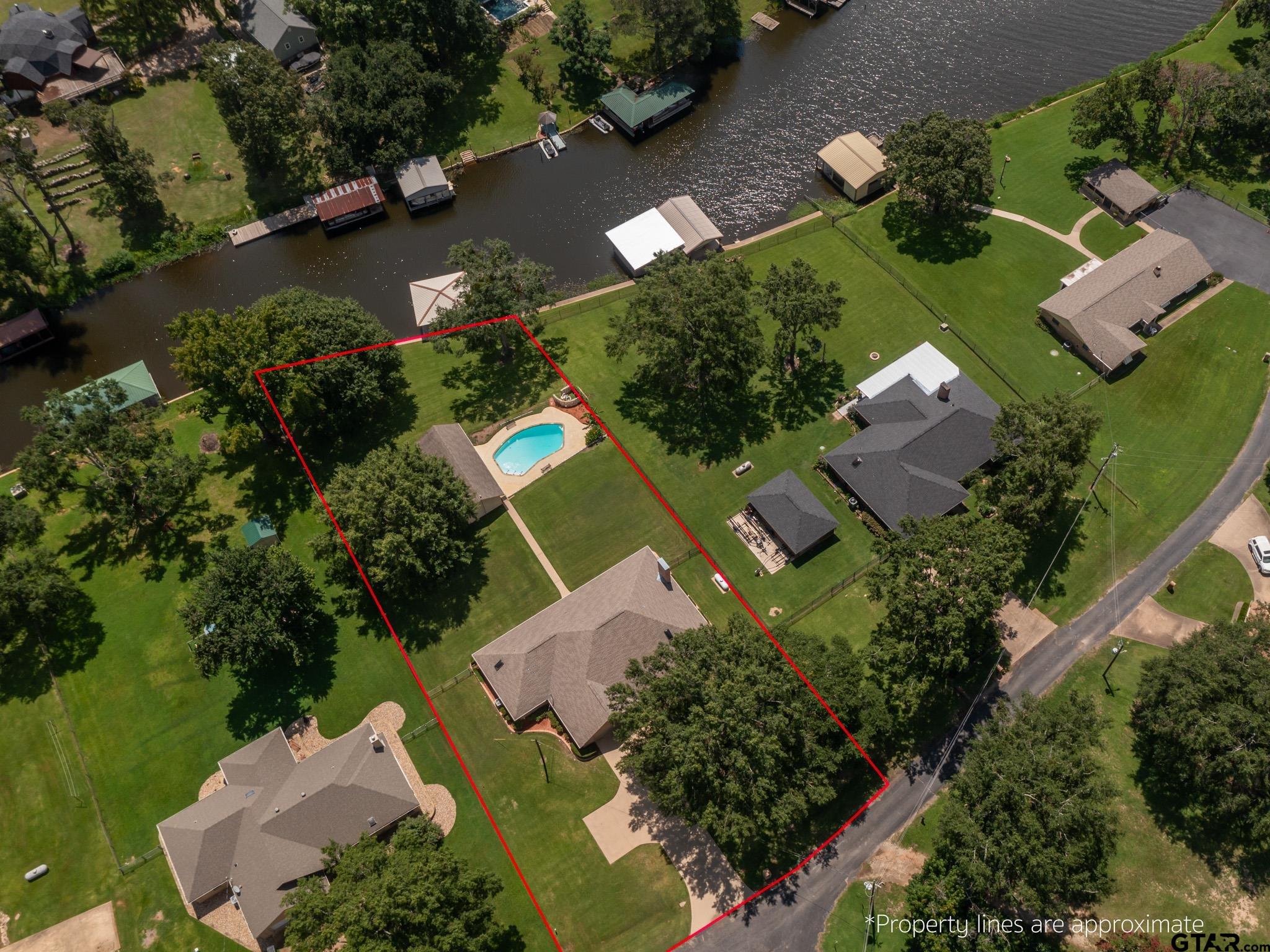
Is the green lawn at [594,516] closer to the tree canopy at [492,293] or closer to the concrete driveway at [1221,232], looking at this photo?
the tree canopy at [492,293]

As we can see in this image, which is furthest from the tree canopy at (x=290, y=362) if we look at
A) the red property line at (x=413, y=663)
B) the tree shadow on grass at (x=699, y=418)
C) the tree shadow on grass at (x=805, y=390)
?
the tree shadow on grass at (x=805, y=390)

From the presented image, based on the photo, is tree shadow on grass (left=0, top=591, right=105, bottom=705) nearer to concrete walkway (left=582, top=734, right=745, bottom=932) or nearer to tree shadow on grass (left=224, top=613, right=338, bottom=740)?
tree shadow on grass (left=224, top=613, right=338, bottom=740)

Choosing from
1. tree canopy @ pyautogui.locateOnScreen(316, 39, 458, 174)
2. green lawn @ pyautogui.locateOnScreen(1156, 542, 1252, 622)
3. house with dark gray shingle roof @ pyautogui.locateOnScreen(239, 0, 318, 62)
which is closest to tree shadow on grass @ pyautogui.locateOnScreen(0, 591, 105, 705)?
tree canopy @ pyautogui.locateOnScreen(316, 39, 458, 174)

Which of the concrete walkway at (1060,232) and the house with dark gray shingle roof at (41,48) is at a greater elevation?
the house with dark gray shingle roof at (41,48)

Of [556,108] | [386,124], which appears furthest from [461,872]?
[556,108]

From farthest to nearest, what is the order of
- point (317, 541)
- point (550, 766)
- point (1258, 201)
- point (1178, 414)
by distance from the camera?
point (1258, 201), point (1178, 414), point (317, 541), point (550, 766)

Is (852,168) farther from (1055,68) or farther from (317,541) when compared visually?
(317,541)
